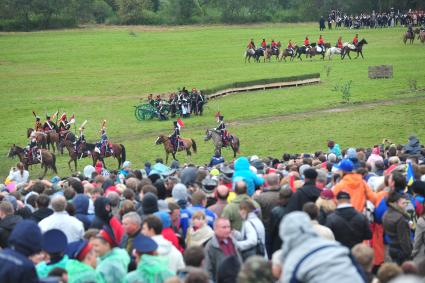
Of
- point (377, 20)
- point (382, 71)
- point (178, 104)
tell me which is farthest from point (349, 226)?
point (377, 20)

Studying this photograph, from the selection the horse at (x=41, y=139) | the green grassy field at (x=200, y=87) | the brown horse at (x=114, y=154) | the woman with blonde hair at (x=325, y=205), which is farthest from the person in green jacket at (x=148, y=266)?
the horse at (x=41, y=139)

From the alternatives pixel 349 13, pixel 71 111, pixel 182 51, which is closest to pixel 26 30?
pixel 182 51

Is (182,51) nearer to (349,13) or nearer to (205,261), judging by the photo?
(349,13)

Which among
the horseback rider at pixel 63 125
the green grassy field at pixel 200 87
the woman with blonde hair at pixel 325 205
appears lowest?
the green grassy field at pixel 200 87

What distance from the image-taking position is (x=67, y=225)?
11.2m

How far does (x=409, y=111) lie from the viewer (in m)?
36.6

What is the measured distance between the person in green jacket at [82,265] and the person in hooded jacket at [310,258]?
2.28m

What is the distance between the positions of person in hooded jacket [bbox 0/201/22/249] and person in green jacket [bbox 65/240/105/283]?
199 cm

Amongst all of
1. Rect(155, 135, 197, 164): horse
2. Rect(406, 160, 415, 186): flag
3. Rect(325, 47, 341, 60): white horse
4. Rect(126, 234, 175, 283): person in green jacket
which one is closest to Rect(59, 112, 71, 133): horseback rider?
Rect(155, 135, 197, 164): horse

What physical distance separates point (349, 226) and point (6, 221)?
461 centimetres

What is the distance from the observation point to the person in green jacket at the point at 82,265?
8977 mm

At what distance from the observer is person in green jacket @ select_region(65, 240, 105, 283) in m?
8.98

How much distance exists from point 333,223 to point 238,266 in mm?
2230

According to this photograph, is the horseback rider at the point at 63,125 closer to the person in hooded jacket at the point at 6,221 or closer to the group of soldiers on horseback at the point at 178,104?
the group of soldiers on horseback at the point at 178,104
